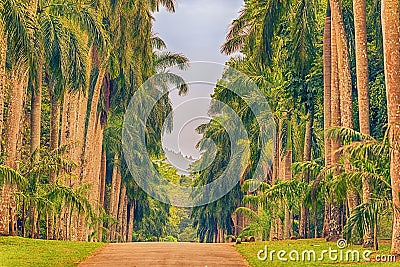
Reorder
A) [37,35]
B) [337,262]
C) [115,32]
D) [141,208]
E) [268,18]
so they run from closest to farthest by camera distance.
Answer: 1. [337,262]
2. [37,35]
3. [268,18]
4. [115,32]
5. [141,208]

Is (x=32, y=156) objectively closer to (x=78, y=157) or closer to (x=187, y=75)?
(x=78, y=157)

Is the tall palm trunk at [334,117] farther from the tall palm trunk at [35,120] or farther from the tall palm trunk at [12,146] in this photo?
the tall palm trunk at [35,120]

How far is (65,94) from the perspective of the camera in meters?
33.8

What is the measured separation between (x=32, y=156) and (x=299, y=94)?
1001 cm

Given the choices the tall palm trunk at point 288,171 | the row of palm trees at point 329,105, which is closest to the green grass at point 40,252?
the row of palm trees at point 329,105

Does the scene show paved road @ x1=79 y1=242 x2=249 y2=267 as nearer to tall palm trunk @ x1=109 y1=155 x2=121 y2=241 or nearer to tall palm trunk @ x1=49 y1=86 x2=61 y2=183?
tall palm trunk @ x1=49 y1=86 x2=61 y2=183

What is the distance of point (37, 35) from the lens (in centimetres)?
2427

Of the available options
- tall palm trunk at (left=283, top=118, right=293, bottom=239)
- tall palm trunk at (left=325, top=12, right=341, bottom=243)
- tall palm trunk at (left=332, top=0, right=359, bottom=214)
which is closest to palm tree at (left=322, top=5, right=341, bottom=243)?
tall palm trunk at (left=325, top=12, right=341, bottom=243)

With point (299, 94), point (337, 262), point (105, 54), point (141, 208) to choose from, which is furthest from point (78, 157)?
point (141, 208)

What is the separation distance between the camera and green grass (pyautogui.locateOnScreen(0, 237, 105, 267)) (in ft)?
55.0

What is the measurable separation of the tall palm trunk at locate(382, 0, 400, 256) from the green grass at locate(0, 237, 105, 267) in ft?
22.2

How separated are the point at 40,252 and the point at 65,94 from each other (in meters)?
15.3

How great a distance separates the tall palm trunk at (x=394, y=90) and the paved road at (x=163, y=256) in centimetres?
334

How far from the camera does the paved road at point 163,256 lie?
1686 centimetres
